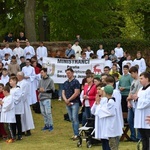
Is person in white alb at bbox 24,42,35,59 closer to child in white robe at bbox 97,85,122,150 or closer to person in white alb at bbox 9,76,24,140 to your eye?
person in white alb at bbox 9,76,24,140

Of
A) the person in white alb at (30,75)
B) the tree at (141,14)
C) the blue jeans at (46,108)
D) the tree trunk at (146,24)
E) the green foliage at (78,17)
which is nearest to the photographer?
the blue jeans at (46,108)

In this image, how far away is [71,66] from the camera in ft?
80.9

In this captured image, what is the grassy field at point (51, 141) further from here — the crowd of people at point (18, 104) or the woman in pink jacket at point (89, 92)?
the woman in pink jacket at point (89, 92)

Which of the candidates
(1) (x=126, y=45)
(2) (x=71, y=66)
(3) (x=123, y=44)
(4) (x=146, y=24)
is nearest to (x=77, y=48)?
(3) (x=123, y=44)

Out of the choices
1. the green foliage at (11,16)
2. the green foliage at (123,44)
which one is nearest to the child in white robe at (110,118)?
the green foliage at (123,44)

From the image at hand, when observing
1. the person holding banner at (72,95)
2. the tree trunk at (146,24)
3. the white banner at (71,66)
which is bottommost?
the person holding banner at (72,95)

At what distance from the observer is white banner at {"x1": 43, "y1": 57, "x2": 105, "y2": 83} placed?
2444cm

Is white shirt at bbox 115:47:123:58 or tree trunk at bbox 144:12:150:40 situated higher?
tree trunk at bbox 144:12:150:40

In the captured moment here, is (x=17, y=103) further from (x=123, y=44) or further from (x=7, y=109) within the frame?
(x=123, y=44)

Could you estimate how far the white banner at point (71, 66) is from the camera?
24.4 meters

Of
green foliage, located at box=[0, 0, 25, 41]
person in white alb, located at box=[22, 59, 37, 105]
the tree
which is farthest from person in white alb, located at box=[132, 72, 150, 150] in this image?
the tree

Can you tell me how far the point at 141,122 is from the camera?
12.7 meters

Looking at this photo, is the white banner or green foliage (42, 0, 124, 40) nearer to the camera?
the white banner

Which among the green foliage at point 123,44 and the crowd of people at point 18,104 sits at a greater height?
the green foliage at point 123,44
